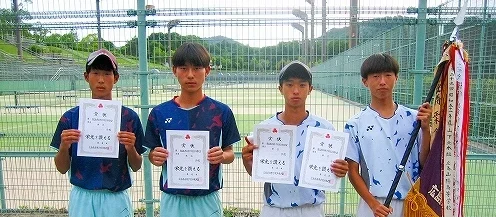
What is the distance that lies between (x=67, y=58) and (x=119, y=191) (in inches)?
78.2

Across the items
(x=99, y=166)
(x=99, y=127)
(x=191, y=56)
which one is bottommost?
(x=99, y=166)

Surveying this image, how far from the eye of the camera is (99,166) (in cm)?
254

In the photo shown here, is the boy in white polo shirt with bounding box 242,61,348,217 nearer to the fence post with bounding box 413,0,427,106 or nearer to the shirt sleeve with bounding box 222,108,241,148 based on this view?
the shirt sleeve with bounding box 222,108,241,148

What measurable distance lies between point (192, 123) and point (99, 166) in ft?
2.18

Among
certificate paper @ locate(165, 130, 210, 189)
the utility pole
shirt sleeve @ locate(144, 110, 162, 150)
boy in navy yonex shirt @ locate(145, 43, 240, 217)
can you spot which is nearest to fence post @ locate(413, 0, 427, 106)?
boy in navy yonex shirt @ locate(145, 43, 240, 217)

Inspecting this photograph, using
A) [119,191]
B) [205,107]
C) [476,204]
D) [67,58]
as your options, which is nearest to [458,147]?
[205,107]

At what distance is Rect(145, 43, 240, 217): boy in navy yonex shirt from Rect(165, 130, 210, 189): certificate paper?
7cm

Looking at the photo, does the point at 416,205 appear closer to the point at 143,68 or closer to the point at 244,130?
the point at 244,130

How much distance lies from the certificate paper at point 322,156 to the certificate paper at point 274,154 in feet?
0.29

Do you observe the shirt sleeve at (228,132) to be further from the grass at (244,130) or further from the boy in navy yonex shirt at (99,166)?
the grass at (244,130)

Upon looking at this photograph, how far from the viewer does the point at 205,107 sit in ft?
8.21

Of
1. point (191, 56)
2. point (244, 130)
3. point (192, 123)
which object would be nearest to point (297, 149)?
point (192, 123)

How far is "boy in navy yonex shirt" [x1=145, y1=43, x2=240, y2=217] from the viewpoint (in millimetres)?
2473

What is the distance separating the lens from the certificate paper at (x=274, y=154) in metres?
2.38
